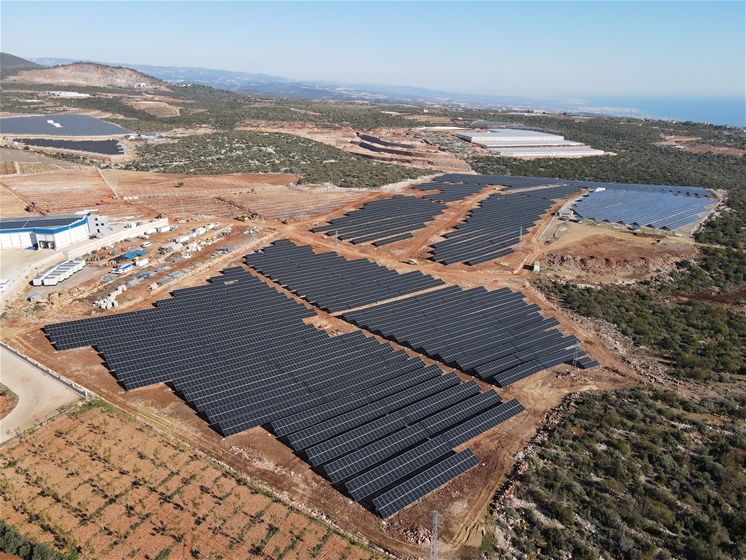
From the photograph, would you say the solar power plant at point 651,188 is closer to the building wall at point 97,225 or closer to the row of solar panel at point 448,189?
the row of solar panel at point 448,189

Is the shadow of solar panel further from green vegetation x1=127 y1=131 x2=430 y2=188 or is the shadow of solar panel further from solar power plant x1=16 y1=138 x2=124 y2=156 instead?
solar power plant x1=16 y1=138 x2=124 y2=156

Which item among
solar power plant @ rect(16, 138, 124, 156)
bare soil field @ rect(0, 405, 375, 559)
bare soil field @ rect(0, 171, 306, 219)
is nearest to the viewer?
bare soil field @ rect(0, 405, 375, 559)

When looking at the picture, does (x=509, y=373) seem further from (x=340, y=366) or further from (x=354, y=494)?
(x=354, y=494)

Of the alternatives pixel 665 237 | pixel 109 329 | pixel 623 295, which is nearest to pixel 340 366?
pixel 109 329

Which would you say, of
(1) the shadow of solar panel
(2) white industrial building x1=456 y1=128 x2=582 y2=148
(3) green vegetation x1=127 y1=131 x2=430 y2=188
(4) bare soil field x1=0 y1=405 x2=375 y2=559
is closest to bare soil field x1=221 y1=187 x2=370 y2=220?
(3) green vegetation x1=127 y1=131 x2=430 y2=188

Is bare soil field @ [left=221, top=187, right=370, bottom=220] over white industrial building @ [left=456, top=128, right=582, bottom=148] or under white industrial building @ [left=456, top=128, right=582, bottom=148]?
under

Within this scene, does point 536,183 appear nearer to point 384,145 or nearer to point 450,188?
point 450,188
